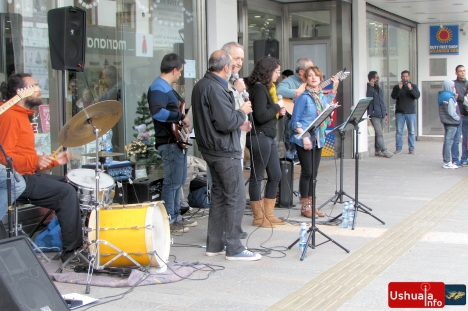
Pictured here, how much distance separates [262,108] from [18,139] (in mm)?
2557

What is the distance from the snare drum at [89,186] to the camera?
5.48 metres

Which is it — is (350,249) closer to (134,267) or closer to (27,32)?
(134,267)

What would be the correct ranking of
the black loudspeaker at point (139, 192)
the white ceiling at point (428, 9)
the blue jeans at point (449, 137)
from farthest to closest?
the white ceiling at point (428, 9) → the blue jeans at point (449, 137) → the black loudspeaker at point (139, 192)

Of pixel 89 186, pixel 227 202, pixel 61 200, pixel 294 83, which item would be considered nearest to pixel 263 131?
pixel 227 202

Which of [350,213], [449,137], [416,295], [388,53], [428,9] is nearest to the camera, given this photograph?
[416,295]

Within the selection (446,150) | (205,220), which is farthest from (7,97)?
(446,150)

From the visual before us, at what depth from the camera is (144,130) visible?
9.16 metres

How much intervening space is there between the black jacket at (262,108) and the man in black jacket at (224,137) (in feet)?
3.39

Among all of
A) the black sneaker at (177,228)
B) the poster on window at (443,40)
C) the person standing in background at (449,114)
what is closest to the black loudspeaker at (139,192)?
the black sneaker at (177,228)

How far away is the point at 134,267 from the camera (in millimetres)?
5418

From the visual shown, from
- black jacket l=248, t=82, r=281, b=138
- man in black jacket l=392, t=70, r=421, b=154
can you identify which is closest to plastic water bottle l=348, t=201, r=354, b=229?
black jacket l=248, t=82, r=281, b=138

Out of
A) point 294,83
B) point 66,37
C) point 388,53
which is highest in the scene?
point 388,53

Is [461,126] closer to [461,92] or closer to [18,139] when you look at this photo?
[461,92]

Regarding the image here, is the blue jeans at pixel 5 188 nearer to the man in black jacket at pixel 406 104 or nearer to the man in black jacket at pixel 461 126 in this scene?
the man in black jacket at pixel 461 126
